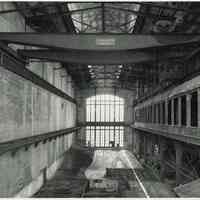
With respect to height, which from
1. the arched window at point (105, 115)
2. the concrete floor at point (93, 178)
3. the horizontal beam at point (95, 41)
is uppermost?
the horizontal beam at point (95, 41)

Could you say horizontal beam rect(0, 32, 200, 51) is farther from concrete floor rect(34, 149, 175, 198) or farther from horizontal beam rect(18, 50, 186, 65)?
concrete floor rect(34, 149, 175, 198)

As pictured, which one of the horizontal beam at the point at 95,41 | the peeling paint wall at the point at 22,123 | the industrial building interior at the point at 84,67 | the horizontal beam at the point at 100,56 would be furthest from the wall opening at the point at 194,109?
the peeling paint wall at the point at 22,123

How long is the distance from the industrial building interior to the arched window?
43.8 feet

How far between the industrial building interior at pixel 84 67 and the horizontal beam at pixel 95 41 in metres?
0.03

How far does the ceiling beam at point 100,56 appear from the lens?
1027 centimetres

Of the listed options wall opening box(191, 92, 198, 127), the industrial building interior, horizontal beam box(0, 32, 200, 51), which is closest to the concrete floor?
the industrial building interior

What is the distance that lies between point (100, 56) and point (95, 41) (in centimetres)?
116

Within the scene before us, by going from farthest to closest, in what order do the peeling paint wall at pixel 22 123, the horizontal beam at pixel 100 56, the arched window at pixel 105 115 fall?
the arched window at pixel 105 115 < the horizontal beam at pixel 100 56 < the peeling paint wall at pixel 22 123

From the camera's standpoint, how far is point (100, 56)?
1035 cm

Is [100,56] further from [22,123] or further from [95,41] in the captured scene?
[22,123]

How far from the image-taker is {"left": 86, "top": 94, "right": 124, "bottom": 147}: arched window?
3997 centimetres

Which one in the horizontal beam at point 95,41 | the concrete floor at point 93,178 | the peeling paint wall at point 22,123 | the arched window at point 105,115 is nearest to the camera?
the horizontal beam at point 95,41

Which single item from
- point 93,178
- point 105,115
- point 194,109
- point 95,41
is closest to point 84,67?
point 93,178

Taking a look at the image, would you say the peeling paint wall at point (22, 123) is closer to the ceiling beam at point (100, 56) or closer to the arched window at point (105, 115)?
the ceiling beam at point (100, 56)
